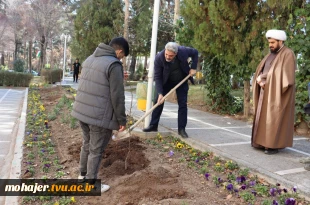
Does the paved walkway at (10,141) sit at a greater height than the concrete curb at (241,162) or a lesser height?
lesser

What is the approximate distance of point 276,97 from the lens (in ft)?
14.0

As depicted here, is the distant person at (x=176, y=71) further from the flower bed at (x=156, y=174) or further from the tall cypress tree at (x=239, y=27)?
the tall cypress tree at (x=239, y=27)

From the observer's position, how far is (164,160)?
4352 millimetres

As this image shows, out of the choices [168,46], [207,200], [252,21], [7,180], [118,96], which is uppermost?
[252,21]

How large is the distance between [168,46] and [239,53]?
2.84 metres

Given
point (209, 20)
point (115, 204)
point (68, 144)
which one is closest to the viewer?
point (115, 204)

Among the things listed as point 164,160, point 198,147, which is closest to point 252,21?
point 198,147

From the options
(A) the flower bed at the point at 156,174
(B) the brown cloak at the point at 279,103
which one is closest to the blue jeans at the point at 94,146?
(A) the flower bed at the point at 156,174

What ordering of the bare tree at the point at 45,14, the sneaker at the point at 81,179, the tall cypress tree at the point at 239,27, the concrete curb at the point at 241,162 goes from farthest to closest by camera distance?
the bare tree at the point at 45,14, the tall cypress tree at the point at 239,27, the sneaker at the point at 81,179, the concrete curb at the point at 241,162

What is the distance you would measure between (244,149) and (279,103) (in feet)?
2.97

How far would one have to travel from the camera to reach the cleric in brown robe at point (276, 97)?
4.23 metres

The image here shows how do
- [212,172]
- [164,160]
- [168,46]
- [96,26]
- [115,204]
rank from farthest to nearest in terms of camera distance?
[96,26]
[168,46]
[164,160]
[212,172]
[115,204]

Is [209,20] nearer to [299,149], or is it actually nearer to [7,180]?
[299,149]

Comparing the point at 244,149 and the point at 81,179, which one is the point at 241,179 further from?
the point at 81,179
